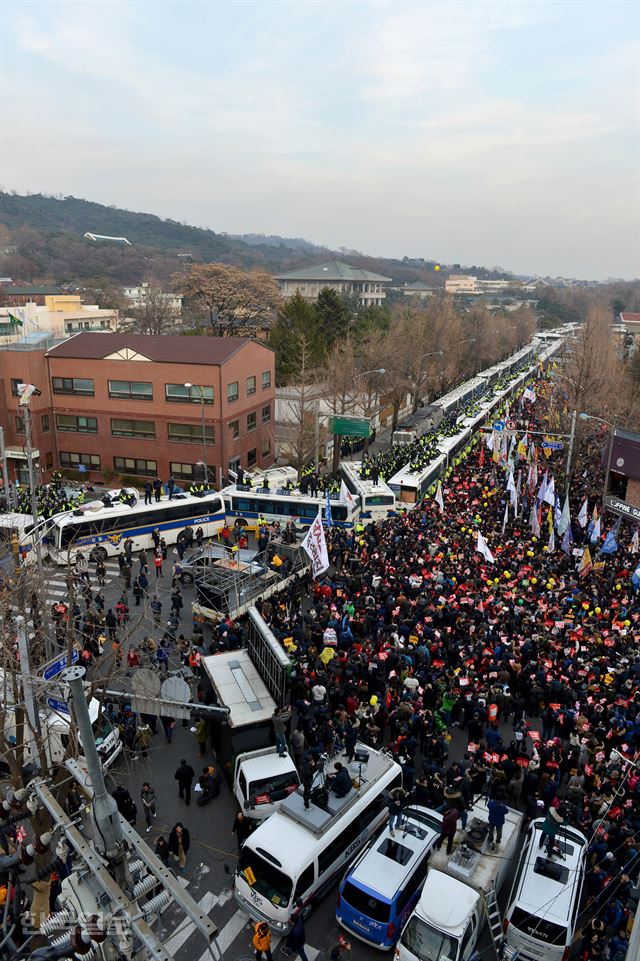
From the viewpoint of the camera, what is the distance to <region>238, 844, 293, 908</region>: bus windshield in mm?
9773

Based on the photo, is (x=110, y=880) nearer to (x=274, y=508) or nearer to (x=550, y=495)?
(x=274, y=508)

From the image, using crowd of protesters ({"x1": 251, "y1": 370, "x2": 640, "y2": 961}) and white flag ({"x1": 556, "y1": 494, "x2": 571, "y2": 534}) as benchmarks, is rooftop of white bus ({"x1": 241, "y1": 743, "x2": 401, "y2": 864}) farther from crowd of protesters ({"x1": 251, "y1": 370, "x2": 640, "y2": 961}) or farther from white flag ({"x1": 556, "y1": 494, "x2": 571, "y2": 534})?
white flag ({"x1": 556, "y1": 494, "x2": 571, "y2": 534})

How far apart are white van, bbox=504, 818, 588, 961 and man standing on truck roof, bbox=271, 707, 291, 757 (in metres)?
4.60

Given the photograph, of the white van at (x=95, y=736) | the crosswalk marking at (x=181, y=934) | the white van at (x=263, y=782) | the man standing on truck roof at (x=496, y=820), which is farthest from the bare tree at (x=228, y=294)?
the man standing on truck roof at (x=496, y=820)

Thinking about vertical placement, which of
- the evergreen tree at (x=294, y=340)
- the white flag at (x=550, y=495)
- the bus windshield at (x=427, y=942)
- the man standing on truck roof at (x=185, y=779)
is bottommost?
the man standing on truck roof at (x=185, y=779)

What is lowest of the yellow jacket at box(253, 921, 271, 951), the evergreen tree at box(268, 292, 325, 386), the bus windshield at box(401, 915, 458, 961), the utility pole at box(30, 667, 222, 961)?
the yellow jacket at box(253, 921, 271, 951)

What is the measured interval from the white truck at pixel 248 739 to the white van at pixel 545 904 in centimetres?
420

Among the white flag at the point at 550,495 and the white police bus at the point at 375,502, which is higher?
the white flag at the point at 550,495

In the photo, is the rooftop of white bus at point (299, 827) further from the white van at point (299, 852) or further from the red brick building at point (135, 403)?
the red brick building at point (135, 403)

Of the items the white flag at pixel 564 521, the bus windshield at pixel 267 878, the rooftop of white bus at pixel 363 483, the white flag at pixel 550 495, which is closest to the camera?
the bus windshield at pixel 267 878

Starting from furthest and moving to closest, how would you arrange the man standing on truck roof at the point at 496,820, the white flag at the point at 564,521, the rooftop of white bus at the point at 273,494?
the rooftop of white bus at the point at 273,494 → the white flag at the point at 564,521 → the man standing on truck roof at the point at 496,820

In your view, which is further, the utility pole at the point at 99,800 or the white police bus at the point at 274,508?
the white police bus at the point at 274,508

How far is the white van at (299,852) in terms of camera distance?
32.2 feet

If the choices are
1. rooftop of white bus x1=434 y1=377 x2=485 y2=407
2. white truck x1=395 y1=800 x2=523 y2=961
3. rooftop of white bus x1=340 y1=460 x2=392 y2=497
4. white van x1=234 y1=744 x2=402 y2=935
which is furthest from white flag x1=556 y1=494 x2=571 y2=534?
rooftop of white bus x1=434 y1=377 x2=485 y2=407
